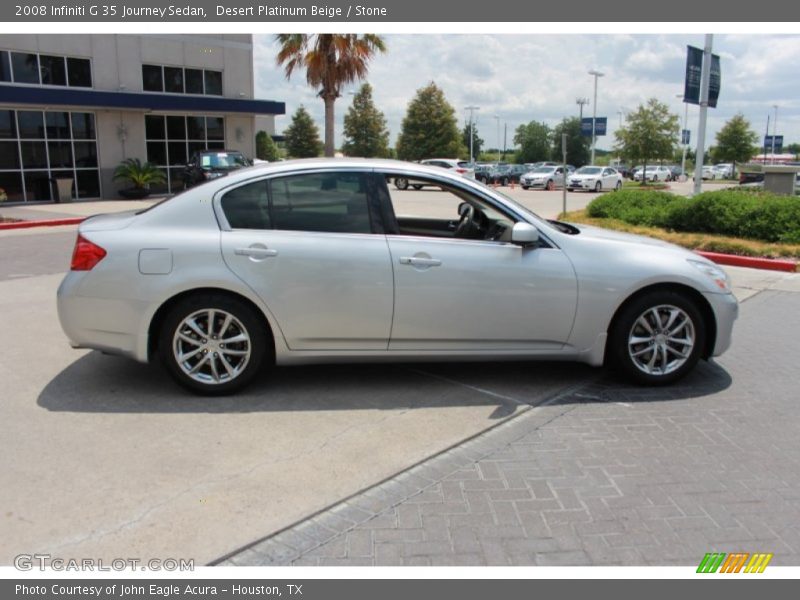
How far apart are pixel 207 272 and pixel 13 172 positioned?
21.6m

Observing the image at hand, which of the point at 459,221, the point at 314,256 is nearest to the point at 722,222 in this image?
the point at 459,221

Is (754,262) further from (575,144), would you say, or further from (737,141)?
(575,144)

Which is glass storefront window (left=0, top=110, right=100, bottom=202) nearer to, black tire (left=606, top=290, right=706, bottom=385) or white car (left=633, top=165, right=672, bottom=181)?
black tire (left=606, top=290, right=706, bottom=385)

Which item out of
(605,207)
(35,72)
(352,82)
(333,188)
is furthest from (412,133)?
(333,188)

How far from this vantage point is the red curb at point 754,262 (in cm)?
1080

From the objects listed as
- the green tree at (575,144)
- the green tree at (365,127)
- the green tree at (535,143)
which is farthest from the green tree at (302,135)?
the green tree at (535,143)

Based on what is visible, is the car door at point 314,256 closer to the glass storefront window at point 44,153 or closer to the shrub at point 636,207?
the shrub at point 636,207

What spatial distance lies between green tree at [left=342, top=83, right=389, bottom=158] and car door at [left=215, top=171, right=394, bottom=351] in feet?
203

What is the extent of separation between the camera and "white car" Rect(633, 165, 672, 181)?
5594 centimetres

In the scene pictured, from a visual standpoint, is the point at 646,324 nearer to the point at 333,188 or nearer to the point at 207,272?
the point at 333,188

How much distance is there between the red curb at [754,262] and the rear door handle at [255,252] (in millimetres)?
8495

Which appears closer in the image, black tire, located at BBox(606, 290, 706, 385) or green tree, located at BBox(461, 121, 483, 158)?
black tire, located at BBox(606, 290, 706, 385)

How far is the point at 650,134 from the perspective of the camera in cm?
4412

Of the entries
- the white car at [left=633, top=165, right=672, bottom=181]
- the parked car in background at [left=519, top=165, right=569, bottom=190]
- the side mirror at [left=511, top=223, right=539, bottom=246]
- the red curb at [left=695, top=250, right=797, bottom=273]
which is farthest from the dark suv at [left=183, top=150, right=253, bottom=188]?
the white car at [left=633, top=165, right=672, bottom=181]
